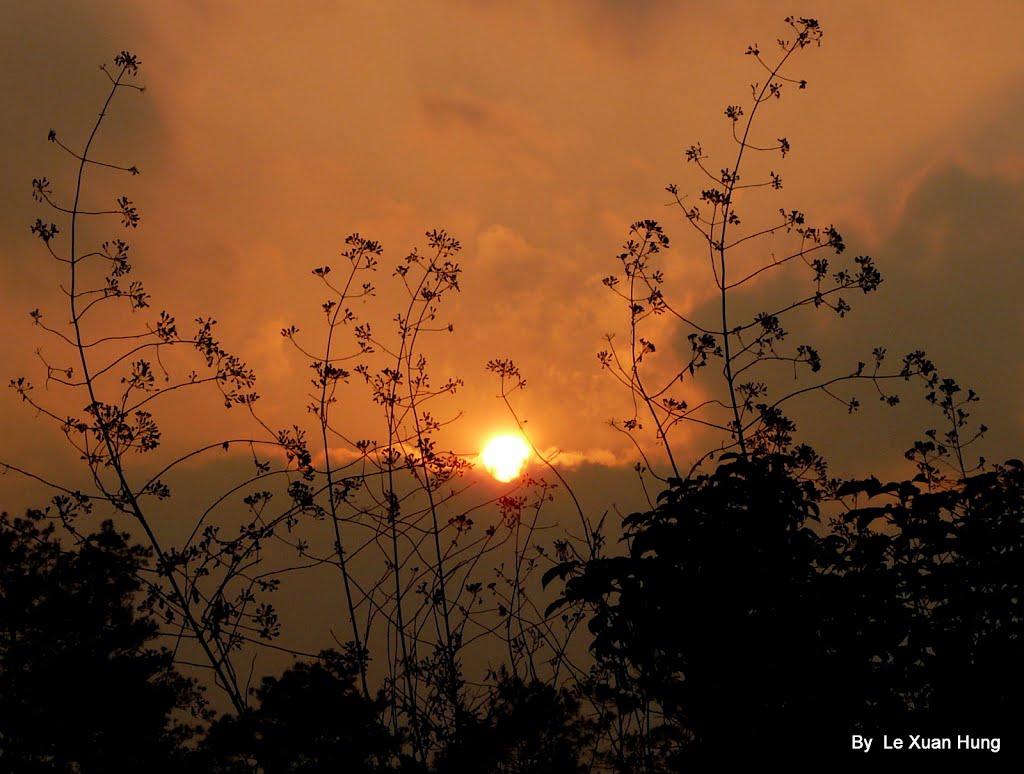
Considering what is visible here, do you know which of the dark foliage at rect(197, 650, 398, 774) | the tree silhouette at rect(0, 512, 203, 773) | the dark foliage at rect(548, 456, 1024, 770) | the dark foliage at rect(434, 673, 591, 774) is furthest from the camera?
the tree silhouette at rect(0, 512, 203, 773)

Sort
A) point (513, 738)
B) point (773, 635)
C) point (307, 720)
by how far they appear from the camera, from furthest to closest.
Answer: point (307, 720), point (513, 738), point (773, 635)

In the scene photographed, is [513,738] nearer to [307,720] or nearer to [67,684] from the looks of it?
[307,720]

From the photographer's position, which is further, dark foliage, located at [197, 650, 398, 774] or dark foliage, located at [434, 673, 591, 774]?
dark foliage, located at [197, 650, 398, 774]

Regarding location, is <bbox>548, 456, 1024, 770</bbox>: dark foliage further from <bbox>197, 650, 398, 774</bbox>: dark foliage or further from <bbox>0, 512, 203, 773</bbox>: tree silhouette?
<bbox>0, 512, 203, 773</bbox>: tree silhouette

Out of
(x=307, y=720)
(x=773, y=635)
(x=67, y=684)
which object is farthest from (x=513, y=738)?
(x=67, y=684)

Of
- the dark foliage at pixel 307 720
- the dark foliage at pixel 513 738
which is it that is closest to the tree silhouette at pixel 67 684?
the dark foliage at pixel 307 720

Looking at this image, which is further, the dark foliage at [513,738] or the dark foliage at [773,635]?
the dark foliage at [513,738]

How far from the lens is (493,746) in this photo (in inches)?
407

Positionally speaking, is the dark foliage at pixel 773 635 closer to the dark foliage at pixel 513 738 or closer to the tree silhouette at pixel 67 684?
the dark foliage at pixel 513 738

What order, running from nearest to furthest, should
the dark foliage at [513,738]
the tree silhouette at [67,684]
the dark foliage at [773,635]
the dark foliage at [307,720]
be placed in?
the dark foliage at [773,635]
the dark foliage at [513,738]
the dark foliage at [307,720]
the tree silhouette at [67,684]

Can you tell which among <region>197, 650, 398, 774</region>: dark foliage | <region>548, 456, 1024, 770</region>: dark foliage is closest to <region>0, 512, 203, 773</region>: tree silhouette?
<region>197, 650, 398, 774</region>: dark foliage

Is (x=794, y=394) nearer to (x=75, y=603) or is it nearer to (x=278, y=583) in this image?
(x=278, y=583)

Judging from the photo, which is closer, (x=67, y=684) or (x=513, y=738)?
(x=513, y=738)

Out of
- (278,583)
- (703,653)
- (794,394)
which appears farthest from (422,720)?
(794,394)
